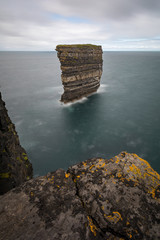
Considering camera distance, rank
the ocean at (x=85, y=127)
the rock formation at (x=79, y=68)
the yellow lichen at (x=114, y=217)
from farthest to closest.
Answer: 1. the rock formation at (x=79, y=68)
2. the ocean at (x=85, y=127)
3. the yellow lichen at (x=114, y=217)

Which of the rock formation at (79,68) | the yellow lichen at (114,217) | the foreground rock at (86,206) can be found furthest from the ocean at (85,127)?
the yellow lichen at (114,217)

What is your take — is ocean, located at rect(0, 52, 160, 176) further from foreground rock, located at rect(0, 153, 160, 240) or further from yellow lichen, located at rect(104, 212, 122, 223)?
yellow lichen, located at rect(104, 212, 122, 223)

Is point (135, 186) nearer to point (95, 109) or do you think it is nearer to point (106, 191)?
point (106, 191)

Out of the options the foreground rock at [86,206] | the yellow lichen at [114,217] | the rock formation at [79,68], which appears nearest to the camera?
the foreground rock at [86,206]

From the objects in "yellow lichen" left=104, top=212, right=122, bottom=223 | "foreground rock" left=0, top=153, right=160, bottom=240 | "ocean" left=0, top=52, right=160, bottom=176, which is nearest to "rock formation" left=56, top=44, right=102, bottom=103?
"ocean" left=0, top=52, right=160, bottom=176

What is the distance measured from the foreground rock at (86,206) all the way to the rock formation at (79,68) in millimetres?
47345

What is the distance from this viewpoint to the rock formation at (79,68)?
4641 cm

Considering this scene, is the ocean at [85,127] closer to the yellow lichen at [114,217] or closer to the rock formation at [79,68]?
the rock formation at [79,68]

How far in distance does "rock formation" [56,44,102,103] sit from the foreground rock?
47345 millimetres

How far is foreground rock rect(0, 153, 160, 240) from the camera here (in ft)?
11.3

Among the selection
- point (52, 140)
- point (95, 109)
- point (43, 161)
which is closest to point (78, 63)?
point (95, 109)

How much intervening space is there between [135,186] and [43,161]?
2631 centimetres

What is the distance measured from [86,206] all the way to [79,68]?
51.9 m

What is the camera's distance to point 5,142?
7078 mm
